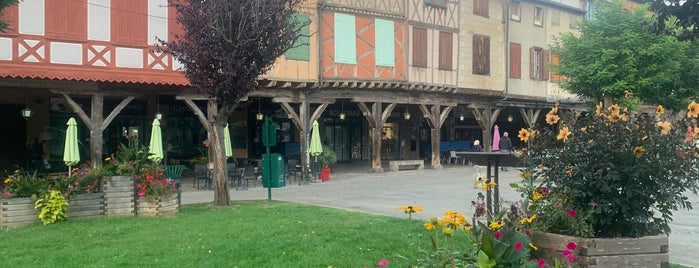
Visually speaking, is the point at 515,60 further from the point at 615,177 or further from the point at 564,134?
the point at 615,177

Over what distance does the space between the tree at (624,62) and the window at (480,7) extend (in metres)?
4.46

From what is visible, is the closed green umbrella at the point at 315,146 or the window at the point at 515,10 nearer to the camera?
the closed green umbrella at the point at 315,146

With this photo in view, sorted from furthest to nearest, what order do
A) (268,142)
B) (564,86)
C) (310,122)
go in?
(564,86), (310,122), (268,142)

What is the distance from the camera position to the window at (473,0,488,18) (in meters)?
24.5

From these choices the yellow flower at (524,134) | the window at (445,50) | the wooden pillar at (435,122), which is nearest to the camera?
the yellow flower at (524,134)

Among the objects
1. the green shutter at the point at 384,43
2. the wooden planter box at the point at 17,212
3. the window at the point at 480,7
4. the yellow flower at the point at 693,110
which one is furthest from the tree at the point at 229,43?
the window at the point at 480,7

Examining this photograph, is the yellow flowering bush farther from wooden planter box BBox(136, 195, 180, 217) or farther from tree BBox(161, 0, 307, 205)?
wooden planter box BBox(136, 195, 180, 217)

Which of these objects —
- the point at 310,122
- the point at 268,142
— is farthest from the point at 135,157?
the point at 310,122

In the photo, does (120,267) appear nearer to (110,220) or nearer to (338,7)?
(110,220)

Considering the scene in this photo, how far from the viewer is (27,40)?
546 inches

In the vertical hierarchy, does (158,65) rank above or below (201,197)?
above

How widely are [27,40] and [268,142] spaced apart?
22.7 ft

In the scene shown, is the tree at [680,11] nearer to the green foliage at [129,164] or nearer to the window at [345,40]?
the green foliage at [129,164]

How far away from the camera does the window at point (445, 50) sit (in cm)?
2280
